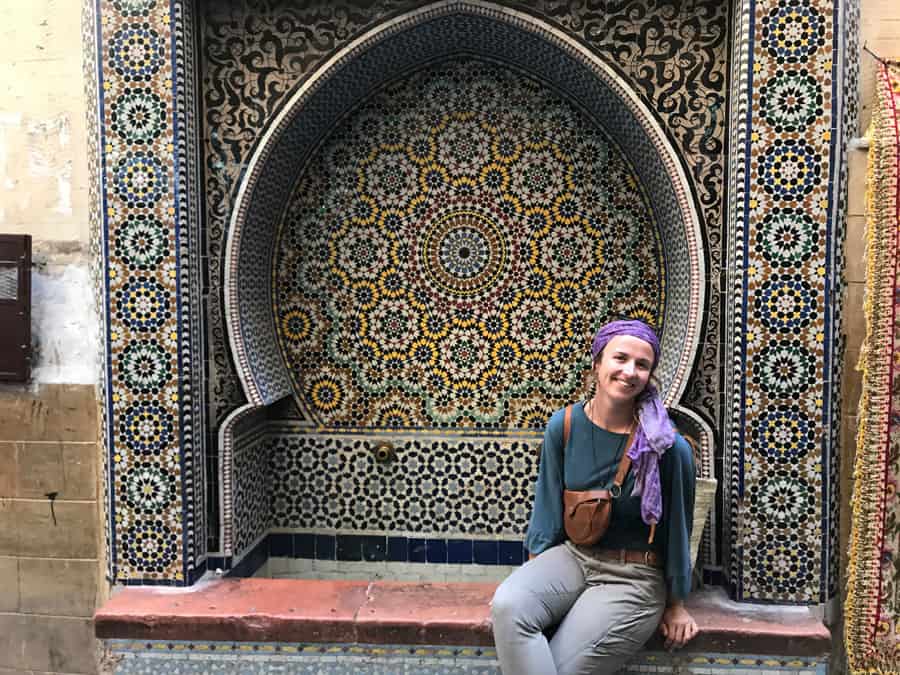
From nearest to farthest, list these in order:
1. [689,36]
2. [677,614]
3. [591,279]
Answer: [677,614] → [689,36] → [591,279]

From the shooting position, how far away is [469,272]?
10.9 ft

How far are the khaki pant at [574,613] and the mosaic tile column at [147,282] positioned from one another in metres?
1.48

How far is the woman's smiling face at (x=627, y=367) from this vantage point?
7.02ft

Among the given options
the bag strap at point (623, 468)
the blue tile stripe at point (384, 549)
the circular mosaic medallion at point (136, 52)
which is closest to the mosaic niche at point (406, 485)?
the blue tile stripe at point (384, 549)

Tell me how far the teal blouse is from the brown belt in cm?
1

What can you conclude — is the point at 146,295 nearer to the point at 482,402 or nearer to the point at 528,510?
the point at 482,402

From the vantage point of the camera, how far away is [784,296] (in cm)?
269

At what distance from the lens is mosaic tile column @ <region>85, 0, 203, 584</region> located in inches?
112

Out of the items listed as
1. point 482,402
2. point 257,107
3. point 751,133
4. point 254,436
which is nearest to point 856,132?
point 751,133

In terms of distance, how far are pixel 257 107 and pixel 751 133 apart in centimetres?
195

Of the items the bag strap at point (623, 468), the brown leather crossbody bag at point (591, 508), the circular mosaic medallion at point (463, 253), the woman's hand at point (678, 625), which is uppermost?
the circular mosaic medallion at point (463, 253)

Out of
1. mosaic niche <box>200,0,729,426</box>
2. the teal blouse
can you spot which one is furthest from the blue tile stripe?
the teal blouse

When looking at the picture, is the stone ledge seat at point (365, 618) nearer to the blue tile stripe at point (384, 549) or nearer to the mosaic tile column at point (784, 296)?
the mosaic tile column at point (784, 296)

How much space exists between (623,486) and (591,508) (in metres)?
0.12
